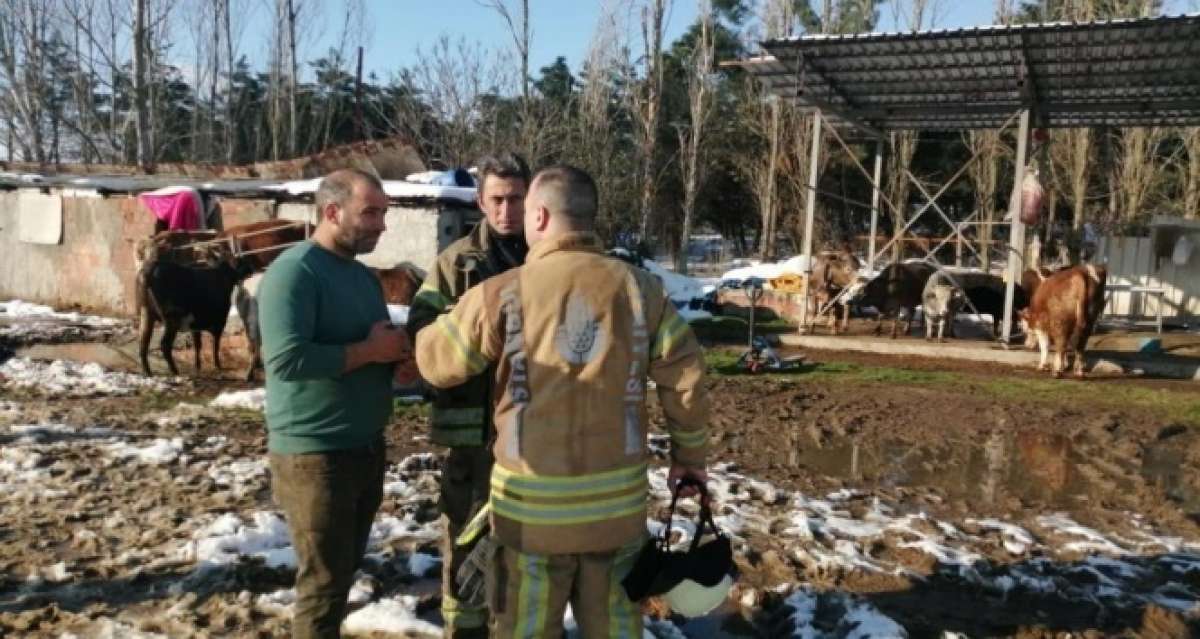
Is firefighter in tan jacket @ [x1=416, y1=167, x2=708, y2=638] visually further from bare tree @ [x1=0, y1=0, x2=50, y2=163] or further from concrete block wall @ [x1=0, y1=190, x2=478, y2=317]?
bare tree @ [x1=0, y1=0, x2=50, y2=163]

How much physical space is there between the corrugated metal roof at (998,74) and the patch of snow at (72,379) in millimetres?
8417

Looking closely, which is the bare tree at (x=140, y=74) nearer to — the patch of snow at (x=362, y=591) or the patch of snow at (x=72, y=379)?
the patch of snow at (x=72, y=379)

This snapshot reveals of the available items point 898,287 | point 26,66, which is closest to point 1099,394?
point 898,287

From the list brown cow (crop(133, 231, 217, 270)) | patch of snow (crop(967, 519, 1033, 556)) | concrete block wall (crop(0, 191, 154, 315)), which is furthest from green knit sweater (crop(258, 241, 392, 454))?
concrete block wall (crop(0, 191, 154, 315))

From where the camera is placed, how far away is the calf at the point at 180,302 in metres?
9.57

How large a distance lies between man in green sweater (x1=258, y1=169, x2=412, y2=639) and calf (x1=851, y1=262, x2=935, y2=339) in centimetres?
1171

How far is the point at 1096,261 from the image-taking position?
17.1 metres

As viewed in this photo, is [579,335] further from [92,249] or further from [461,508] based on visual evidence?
[92,249]

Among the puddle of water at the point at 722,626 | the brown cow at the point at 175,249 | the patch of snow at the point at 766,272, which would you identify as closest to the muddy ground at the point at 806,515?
the puddle of water at the point at 722,626

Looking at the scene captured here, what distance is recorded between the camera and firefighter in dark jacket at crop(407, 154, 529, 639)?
10.9ft

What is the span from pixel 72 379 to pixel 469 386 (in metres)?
7.58

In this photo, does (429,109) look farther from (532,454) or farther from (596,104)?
(532,454)

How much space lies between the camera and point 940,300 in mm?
13148

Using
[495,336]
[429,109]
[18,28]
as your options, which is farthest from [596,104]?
[495,336]
